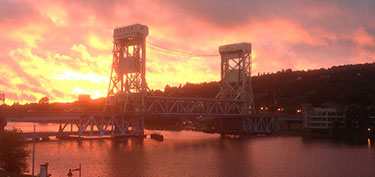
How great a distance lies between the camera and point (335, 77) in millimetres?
179500

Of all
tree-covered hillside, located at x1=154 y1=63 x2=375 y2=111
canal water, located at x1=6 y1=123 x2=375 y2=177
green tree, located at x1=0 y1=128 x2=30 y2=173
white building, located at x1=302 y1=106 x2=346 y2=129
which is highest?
tree-covered hillside, located at x1=154 y1=63 x2=375 y2=111

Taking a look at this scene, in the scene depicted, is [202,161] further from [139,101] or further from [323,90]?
[323,90]

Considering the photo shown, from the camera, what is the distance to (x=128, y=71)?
3671 inches

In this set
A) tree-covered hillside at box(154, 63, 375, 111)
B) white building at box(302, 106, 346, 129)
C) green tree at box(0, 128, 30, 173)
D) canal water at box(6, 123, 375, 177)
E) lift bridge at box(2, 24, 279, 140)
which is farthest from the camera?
tree-covered hillside at box(154, 63, 375, 111)

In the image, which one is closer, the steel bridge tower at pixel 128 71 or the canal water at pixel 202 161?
the canal water at pixel 202 161

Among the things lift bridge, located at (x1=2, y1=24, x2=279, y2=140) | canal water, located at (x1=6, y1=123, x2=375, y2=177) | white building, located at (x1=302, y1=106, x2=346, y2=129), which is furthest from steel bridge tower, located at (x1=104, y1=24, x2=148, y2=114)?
white building, located at (x1=302, y1=106, x2=346, y2=129)

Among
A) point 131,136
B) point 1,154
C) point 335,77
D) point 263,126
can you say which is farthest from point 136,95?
point 335,77

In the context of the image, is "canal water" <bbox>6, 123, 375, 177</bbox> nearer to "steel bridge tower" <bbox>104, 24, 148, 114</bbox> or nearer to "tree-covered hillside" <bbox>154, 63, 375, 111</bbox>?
"steel bridge tower" <bbox>104, 24, 148, 114</bbox>

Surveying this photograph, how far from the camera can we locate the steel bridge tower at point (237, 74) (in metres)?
115

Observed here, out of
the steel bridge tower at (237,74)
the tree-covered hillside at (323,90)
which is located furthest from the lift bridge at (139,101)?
the tree-covered hillside at (323,90)

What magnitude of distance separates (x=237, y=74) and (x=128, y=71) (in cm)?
3650

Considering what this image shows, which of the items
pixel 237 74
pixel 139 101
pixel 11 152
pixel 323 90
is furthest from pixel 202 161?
pixel 323 90

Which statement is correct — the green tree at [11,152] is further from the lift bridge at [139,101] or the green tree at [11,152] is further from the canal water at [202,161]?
the lift bridge at [139,101]

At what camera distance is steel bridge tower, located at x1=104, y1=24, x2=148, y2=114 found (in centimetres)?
9231
